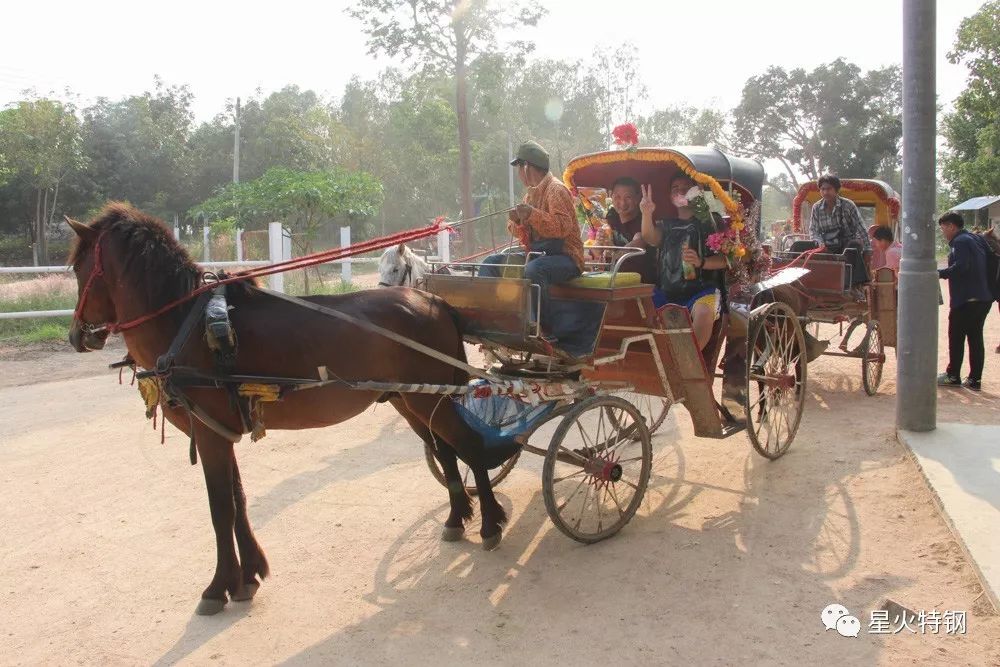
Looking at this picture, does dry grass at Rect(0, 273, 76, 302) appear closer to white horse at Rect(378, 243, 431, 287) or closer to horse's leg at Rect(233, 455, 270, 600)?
white horse at Rect(378, 243, 431, 287)

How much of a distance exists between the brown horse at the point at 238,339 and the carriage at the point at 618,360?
1.91 feet

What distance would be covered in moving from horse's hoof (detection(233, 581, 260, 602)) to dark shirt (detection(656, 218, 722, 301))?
11.7ft

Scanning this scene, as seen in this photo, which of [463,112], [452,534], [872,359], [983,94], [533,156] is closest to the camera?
[533,156]

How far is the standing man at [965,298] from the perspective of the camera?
8422 mm

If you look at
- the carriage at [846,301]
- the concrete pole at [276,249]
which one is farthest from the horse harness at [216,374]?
the concrete pole at [276,249]

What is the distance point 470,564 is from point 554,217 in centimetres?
215

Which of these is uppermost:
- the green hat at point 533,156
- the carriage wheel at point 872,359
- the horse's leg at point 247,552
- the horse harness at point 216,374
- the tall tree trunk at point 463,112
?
the tall tree trunk at point 463,112

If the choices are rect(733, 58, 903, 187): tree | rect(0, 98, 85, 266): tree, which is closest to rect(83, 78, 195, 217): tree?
rect(0, 98, 85, 266): tree

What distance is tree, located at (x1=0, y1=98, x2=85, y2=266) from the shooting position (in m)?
26.7

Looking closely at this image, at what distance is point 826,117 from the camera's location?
3928 centimetres

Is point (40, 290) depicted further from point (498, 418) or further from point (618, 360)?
point (618, 360)

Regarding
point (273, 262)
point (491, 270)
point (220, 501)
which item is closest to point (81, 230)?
point (220, 501)

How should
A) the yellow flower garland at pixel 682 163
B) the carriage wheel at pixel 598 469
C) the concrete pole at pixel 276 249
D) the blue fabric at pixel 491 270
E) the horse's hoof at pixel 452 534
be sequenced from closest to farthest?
the carriage wheel at pixel 598 469 < the horse's hoof at pixel 452 534 < the blue fabric at pixel 491 270 < the yellow flower garland at pixel 682 163 < the concrete pole at pixel 276 249

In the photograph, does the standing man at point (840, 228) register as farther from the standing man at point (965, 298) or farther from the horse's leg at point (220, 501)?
the horse's leg at point (220, 501)
